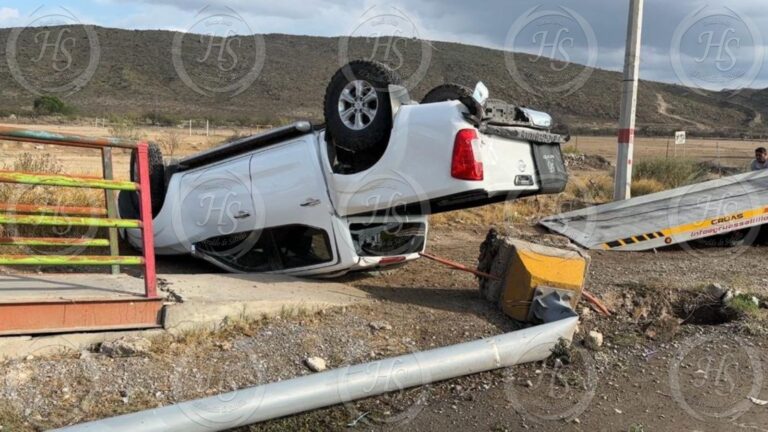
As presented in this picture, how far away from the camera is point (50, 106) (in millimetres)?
55031

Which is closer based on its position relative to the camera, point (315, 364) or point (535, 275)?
point (315, 364)

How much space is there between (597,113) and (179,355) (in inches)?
3296

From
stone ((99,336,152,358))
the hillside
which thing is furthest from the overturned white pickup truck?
the hillside

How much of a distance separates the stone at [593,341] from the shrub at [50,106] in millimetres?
56471

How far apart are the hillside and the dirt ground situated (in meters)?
54.9

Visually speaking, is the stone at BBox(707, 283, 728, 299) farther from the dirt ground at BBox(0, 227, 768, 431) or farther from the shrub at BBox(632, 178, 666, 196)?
the shrub at BBox(632, 178, 666, 196)

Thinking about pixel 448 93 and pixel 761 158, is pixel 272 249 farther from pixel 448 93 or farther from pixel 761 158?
pixel 761 158

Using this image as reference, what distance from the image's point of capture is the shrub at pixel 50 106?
54656 mm

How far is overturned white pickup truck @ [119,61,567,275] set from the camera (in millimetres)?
5758

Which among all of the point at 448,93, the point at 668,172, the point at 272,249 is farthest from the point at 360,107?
the point at 668,172

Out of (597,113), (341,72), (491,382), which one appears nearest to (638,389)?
(491,382)

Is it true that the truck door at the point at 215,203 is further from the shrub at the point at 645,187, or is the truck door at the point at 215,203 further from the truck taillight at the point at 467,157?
the shrub at the point at 645,187

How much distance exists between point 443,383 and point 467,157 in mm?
1840

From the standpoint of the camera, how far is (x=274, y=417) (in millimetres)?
4090
